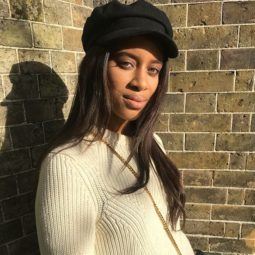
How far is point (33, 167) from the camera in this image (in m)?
1.93

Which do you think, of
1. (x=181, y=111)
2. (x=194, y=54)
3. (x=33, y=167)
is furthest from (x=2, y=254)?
(x=194, y=54)

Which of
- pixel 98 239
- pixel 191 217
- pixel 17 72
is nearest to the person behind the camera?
pixel 98 239

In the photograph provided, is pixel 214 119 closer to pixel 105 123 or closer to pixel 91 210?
pixel 105 123

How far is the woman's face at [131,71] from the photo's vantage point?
1302 mm

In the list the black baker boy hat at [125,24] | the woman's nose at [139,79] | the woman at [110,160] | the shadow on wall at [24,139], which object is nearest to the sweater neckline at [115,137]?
the woman at [110,160]

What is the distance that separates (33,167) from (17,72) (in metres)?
0.65

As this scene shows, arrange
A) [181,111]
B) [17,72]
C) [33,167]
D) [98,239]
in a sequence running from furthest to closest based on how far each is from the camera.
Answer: [181,111] → [33,167] → [17,72] → [98,239]

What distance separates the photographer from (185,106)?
232cm

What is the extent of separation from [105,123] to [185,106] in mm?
1094

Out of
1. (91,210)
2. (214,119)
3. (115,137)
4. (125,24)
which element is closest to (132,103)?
(115,137)

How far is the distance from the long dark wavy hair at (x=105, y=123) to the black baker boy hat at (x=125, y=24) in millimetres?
73

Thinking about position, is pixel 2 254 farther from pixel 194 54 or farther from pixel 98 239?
pixel 194 54

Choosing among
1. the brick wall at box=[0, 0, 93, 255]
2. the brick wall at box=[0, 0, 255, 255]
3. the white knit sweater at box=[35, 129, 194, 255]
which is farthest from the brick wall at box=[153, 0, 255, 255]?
the white knit sweater at box=[35, 129, 194, 255]

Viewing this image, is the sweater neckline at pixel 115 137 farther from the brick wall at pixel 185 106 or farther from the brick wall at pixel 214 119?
the brick wall at pixel 214 119
